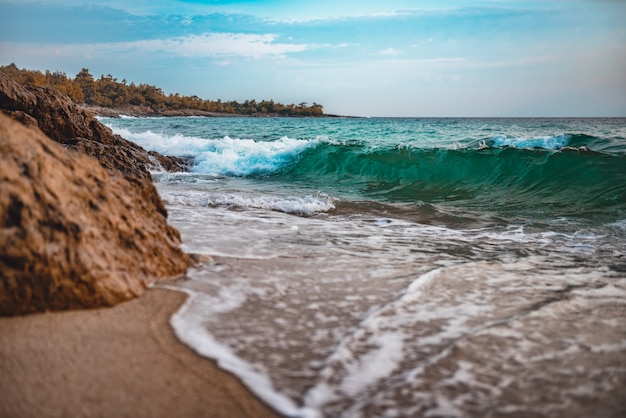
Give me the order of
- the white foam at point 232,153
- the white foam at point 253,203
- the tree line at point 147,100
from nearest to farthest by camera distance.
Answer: the white foam at point 253,203 < the white foam at point 232,153 < the tree line at point 147,100

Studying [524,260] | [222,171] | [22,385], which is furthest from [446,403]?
[222,171]

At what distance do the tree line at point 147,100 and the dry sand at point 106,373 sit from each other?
82.5m

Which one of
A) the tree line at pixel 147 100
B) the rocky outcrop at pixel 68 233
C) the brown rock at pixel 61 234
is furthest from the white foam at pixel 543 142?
the tree line at pixel 147 100

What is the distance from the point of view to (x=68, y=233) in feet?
8.00

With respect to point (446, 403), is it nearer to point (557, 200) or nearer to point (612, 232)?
point (612, 232)

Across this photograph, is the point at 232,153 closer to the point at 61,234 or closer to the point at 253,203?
the point at 253,203

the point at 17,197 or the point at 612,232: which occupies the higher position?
the point at 17,197

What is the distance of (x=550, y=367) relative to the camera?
2.11 m

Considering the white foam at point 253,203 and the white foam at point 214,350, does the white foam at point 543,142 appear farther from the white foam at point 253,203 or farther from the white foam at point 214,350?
the white foam at point 214,350

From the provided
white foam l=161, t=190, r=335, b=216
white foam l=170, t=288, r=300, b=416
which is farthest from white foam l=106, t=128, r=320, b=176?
white foam l=170, t=288, r=300, b=416

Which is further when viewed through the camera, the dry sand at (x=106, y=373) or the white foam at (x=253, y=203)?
the white foam at (x=253, y=203)

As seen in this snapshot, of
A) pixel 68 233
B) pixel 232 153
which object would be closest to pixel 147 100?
pixel 232 153

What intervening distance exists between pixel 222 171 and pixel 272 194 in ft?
14.3

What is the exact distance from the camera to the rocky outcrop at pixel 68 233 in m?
2.29
